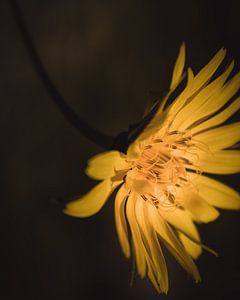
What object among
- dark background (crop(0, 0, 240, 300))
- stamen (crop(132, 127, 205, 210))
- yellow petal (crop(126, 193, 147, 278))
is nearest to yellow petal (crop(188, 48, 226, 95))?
stamen (crop(132, 127, 205, 210))

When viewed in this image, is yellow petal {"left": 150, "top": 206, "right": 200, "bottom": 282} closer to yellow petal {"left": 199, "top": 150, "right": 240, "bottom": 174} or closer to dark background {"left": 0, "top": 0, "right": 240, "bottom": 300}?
yellow petal {"left": 199, "top": 150, "right": 240, "bottom": 174}

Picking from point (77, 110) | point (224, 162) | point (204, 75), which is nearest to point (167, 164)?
point (224, 162)

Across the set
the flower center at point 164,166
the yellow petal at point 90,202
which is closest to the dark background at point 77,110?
the flower center at point 164,166

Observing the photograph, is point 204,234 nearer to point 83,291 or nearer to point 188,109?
point 83,291

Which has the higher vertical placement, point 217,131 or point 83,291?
point 217,131

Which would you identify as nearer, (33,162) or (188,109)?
(188,109)

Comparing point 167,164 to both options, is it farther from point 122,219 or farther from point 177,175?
point 122,219

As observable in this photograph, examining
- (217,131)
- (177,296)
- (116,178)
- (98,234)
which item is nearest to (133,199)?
(116,178)
